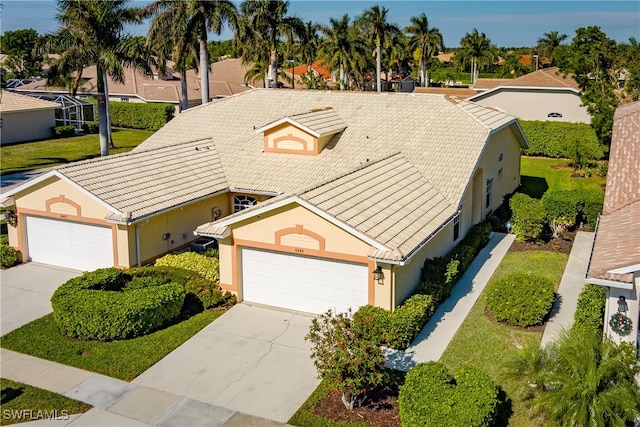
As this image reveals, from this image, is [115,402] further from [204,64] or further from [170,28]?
[204,64]

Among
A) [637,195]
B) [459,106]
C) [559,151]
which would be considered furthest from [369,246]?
[559,151]

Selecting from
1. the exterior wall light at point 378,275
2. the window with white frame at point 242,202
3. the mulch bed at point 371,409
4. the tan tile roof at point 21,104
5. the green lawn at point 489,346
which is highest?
the tan tile roof at point 21,104

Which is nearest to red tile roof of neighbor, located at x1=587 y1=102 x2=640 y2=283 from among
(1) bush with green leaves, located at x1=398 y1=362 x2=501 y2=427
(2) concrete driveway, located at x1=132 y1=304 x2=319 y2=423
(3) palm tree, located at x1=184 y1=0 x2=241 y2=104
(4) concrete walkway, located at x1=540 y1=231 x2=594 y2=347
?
(4) concrete walkway, located at x1=540 y1=231 x2=594 y2=347

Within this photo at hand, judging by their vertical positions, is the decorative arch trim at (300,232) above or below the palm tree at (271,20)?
below

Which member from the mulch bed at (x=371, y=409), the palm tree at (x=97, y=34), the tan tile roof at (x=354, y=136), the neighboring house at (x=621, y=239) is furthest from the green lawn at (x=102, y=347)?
the palm tree at (x=97, y=34)

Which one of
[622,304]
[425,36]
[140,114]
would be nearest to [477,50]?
[425,36]

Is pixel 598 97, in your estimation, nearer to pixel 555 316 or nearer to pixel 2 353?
pixel 555 316

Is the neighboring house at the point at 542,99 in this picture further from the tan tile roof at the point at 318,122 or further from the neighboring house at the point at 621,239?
the tan tile roof at the point at 318,122
